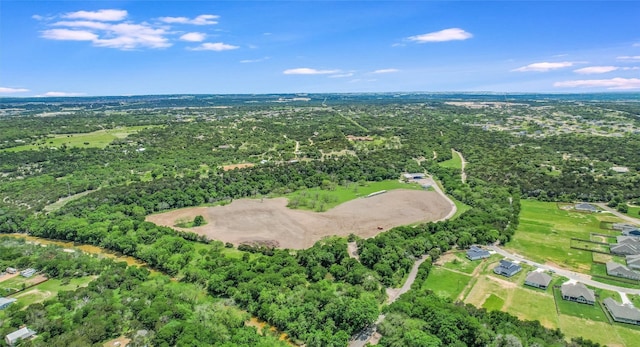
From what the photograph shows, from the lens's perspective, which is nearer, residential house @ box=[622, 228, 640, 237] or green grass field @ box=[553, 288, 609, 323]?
green grass field @ box=[553, 288, 609, 323]

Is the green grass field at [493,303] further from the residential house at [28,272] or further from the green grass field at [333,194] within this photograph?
the residential house at [28,272]

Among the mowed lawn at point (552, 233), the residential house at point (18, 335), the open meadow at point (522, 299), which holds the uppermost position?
the residential house at point (18, 335)

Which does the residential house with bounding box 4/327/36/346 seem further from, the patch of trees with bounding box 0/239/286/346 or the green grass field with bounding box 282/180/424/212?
the green grass field with bounding box 282/180/424/212

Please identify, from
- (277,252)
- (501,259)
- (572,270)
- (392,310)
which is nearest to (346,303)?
(392,310)

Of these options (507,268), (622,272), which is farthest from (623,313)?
(507,268)

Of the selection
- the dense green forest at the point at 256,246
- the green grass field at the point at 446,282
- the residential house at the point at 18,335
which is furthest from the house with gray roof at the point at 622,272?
the residential house at the point at 18,335

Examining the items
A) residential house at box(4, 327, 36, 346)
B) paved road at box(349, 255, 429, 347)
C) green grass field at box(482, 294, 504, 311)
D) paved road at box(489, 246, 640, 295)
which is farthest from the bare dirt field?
residential house at box(4, 327, 36, 346)
